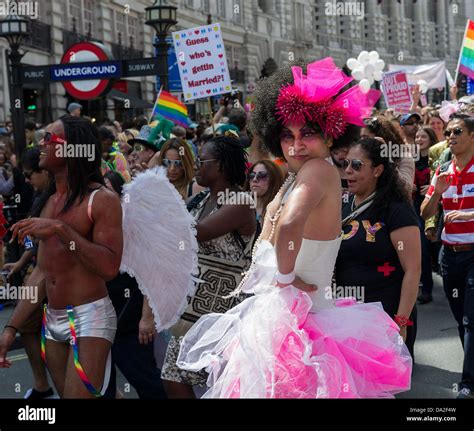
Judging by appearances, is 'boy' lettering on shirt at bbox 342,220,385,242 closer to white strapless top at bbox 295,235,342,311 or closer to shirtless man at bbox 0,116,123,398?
white strapless top at bbox 295,235,342,311

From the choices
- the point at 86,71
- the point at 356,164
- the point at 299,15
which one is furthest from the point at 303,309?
the point at 299,15

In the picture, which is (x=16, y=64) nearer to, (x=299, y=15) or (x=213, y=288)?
(x=213, y=288)

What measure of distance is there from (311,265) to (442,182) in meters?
2.68

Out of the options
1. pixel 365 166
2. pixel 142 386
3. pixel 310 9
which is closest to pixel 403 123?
pixel 365 166

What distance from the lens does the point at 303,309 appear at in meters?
3.42

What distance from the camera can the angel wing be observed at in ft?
14.2

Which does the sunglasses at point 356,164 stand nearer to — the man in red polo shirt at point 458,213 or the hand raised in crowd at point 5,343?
the man in red polo shirt at point 458,213

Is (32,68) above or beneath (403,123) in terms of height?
above

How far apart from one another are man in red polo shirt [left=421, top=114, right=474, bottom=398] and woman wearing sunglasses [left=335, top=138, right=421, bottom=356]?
813 millimetres

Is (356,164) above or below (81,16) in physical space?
below
